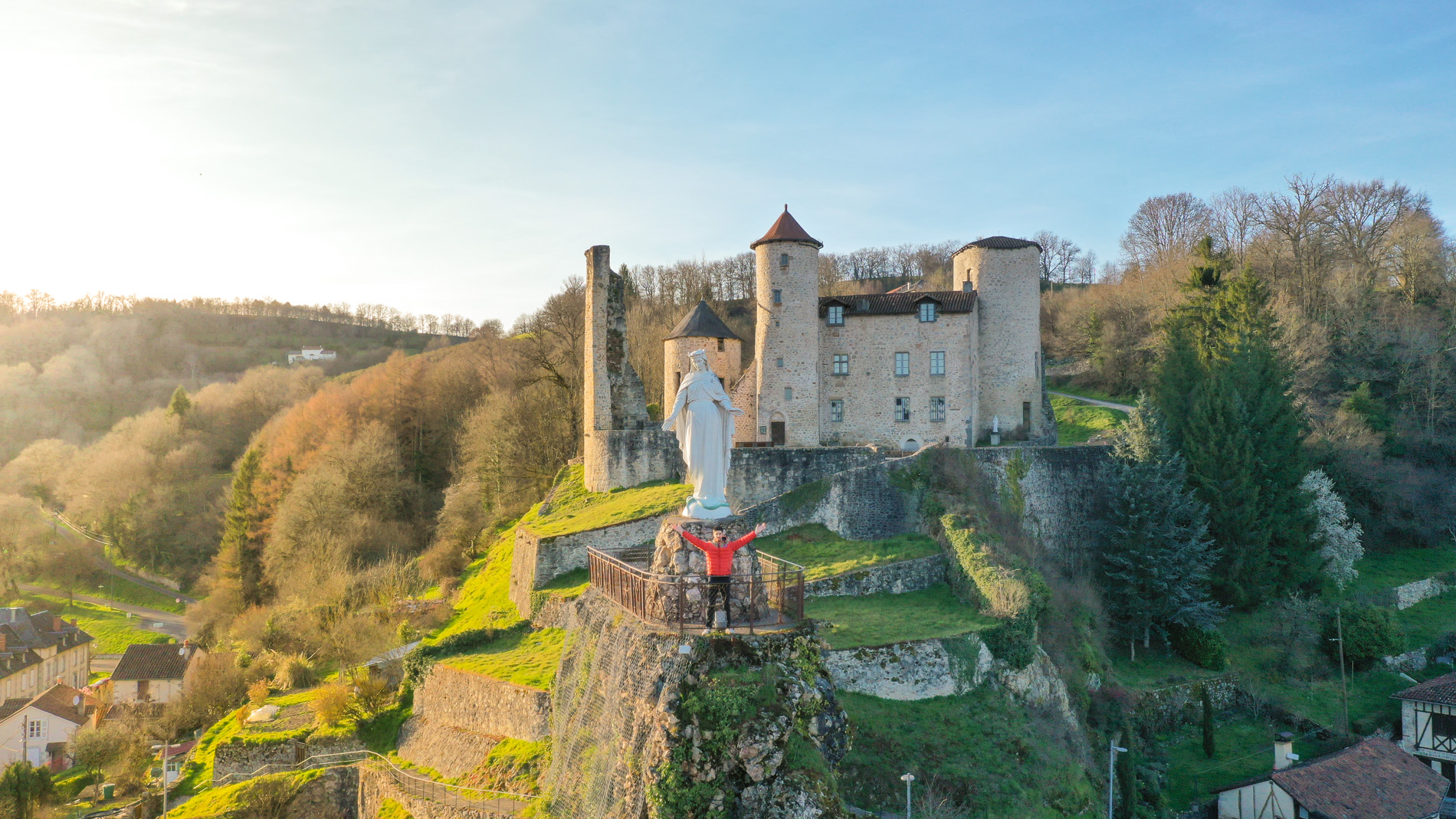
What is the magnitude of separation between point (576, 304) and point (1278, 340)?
31.3m

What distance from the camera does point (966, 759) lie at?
1569 centimetres

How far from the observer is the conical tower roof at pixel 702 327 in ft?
106

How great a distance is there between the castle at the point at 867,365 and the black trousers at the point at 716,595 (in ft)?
69.7

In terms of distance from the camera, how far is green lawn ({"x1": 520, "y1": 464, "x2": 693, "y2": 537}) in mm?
25766

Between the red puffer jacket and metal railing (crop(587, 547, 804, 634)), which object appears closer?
the red puffer jacket

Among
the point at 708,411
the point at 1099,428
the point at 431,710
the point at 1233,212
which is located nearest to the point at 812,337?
the point at 1099,428

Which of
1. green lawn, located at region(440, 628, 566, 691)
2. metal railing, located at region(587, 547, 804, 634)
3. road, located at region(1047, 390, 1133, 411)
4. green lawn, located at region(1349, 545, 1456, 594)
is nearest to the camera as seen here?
metal railing, located at region(587, 547, 804, 634)

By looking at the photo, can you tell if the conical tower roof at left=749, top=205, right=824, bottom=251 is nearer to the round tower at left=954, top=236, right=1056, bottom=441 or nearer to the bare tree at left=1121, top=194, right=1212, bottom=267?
the round tower at left=954, top=236, right=1056, bottom=441

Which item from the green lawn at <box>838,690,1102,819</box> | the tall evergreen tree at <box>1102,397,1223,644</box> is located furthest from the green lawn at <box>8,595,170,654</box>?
the tall evergreen tree at <box>1102,397,1223,644</box>

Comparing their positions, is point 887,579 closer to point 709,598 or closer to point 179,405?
point 709,598

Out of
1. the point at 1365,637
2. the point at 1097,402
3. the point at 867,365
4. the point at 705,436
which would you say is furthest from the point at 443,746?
the point at 1097,402

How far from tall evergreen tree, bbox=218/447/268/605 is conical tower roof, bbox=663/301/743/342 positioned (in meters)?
23.9

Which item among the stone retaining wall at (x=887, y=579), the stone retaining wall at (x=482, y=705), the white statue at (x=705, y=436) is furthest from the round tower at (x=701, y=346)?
the white statue at (x=705, y=436)

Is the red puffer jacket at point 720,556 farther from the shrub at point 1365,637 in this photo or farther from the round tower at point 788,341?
the shrub at point 1365,637
